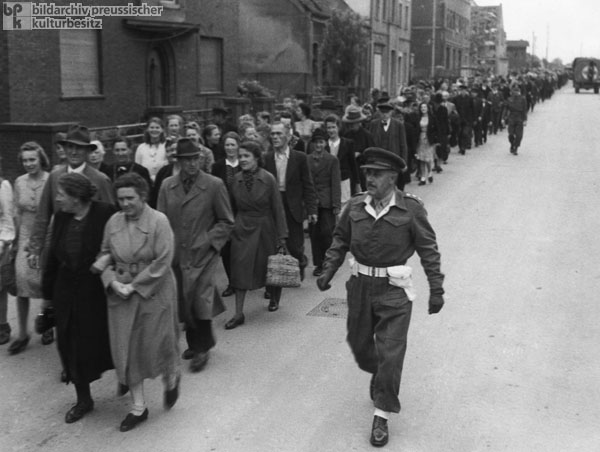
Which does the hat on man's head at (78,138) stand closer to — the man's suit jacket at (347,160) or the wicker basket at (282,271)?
the wicker basket at (282,271)

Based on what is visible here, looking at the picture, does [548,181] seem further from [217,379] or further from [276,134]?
[217,379]

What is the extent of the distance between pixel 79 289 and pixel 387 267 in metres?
2.10

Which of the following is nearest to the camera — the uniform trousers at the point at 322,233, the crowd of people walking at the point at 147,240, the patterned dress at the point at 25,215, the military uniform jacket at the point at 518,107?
the crowd of people walking at the point at 147,240

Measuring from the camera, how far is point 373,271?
5801 millimetres

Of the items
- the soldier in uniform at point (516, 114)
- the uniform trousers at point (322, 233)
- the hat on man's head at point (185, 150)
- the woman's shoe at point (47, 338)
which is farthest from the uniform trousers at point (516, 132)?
the woman's shoe at point (47, 338)

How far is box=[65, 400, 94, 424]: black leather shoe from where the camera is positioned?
6.02 meters

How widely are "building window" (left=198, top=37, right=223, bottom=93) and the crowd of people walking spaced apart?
14711 millimetres

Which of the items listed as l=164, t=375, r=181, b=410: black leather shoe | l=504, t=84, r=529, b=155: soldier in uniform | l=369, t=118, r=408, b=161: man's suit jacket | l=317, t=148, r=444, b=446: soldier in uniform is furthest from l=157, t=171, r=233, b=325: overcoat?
l=504, t=84, r=529, b=155: soldier in uniform

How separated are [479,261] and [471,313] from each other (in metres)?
2.41

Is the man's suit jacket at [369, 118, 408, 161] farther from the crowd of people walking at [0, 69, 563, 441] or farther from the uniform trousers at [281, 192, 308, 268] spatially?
the uniform trousers at [281, 192, 308, 268]

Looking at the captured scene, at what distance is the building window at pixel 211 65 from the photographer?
25.3 metres

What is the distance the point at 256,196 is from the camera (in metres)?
8.51

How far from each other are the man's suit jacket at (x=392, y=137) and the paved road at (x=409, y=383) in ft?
11.9

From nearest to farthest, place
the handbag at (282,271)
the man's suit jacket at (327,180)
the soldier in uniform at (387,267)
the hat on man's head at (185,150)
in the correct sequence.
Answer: the soldier in uniform at (387,267)
the hat on man's head at (185,150)
the handbag at (282,271)
the man's suit jacket at (327,180)
